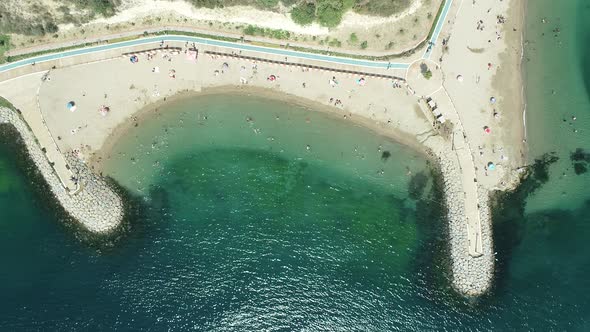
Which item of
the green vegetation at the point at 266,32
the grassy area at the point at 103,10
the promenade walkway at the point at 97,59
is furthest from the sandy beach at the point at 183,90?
the grassy area at the point at 103,10

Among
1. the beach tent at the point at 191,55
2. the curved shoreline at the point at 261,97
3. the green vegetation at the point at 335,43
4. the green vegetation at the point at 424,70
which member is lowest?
the curved shoreline at the point at 261,97

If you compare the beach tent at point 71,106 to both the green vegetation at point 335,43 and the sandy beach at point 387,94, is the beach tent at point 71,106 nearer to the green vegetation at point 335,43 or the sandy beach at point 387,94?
the sandy beach at point 387,94

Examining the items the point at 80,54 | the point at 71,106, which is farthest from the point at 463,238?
the point at 80,54

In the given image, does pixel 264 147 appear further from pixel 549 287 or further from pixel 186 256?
pixel 549 287

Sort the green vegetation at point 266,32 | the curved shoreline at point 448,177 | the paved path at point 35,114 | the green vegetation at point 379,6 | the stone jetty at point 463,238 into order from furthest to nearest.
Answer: the curved shoreline at point 448,177 < the stone jetty at point 463,238 < the paved path at point 35,114 < the green vegetation at point 266,32 < the green vegetation at point 379,6

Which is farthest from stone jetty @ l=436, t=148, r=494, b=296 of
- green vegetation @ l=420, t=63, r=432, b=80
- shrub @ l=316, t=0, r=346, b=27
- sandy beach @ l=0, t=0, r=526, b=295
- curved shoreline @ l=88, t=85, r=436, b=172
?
shrub @ l=316, t=0, r=346, b=27

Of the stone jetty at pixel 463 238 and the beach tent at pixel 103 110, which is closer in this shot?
the beach tent at pixel 103 110

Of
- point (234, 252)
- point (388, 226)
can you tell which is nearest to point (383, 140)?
point (388, 226)
